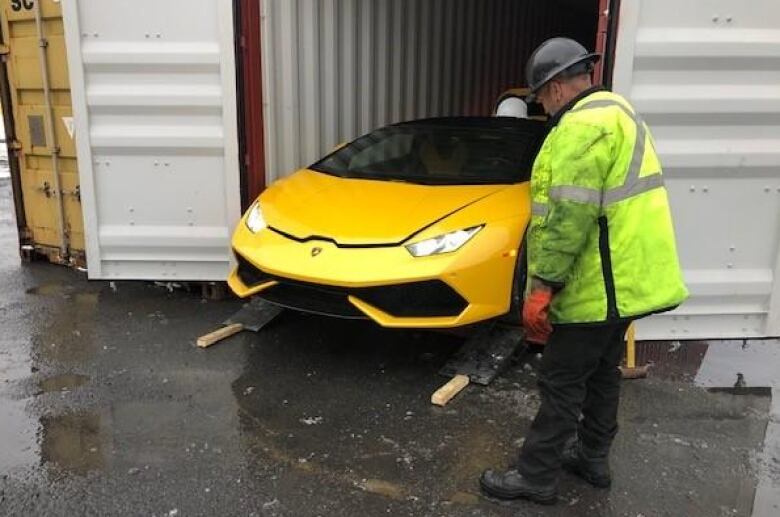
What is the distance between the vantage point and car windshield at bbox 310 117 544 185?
446 cm

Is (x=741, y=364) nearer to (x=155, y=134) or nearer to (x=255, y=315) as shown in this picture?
(x=255, y=315)

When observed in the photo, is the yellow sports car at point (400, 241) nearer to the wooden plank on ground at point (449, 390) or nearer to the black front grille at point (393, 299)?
the black front grille at point (393, 299)

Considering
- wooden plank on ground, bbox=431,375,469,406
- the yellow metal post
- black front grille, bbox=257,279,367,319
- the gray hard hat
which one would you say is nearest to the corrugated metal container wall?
black front grille, bbox=257,279,367,319

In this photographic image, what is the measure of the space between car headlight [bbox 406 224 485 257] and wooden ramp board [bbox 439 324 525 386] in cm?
74

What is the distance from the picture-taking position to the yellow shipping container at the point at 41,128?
5.50m

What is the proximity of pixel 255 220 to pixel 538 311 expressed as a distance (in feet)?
7.44

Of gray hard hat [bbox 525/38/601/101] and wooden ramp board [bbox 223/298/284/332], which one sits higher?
gray hard hat [bbox 525/38/601/101]

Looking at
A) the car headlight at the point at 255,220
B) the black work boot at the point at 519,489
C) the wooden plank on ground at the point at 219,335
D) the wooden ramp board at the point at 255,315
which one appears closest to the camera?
the black work boot at the point at 519,489

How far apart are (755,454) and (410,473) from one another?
1651mm

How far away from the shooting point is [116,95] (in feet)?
15.9

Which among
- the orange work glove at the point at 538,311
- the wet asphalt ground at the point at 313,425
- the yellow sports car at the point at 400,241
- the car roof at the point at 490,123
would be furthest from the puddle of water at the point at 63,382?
the car roof at the point at 490,123

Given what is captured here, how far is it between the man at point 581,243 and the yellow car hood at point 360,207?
126 cm

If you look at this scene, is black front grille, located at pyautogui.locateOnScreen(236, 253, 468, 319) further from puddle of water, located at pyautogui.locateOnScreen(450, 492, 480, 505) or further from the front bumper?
puddle of water, located at pyautogui.locateOnScreen(450, 492, 480, 505)

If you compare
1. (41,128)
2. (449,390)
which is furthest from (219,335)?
(41,128)
